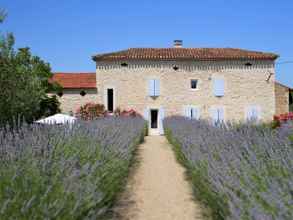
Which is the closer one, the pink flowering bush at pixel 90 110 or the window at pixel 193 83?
the pink flowering bush at pixel 90 110

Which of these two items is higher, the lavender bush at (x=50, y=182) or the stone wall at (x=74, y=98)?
the stone wall at (x=74, y=98)

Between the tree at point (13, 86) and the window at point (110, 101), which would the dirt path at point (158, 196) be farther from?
the window at point (110, 101)

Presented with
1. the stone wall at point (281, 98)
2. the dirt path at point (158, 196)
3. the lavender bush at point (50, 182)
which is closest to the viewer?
the lavender bush at point (50, 182)

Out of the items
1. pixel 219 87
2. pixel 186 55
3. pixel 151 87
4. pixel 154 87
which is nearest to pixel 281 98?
pixel 219 87

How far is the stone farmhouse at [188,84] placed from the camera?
21.0 meters

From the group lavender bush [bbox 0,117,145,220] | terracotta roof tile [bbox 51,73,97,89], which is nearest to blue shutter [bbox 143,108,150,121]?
terracotta roof tile [bbox 51,73,97,89]

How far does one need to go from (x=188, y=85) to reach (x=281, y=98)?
21.1 ft

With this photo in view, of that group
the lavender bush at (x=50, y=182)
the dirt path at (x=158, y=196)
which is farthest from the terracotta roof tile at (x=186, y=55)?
the lavender bush at (x=50, y=182)

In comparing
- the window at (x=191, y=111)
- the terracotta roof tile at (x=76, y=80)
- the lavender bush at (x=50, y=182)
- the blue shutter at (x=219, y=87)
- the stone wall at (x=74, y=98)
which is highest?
the terracotta roof tile at (x=76, y=80)

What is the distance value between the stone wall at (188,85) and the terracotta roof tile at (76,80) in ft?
3.46

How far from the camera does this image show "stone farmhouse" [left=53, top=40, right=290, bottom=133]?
69.1ft

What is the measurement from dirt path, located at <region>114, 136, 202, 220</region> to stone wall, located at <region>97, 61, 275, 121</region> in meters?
12.9

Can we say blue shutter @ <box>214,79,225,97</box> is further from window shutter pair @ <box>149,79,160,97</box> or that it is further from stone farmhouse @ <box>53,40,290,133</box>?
window shutter pair @ <box>149,79,160,97</box>

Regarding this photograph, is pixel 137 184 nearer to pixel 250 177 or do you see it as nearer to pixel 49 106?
pixel 250 177
